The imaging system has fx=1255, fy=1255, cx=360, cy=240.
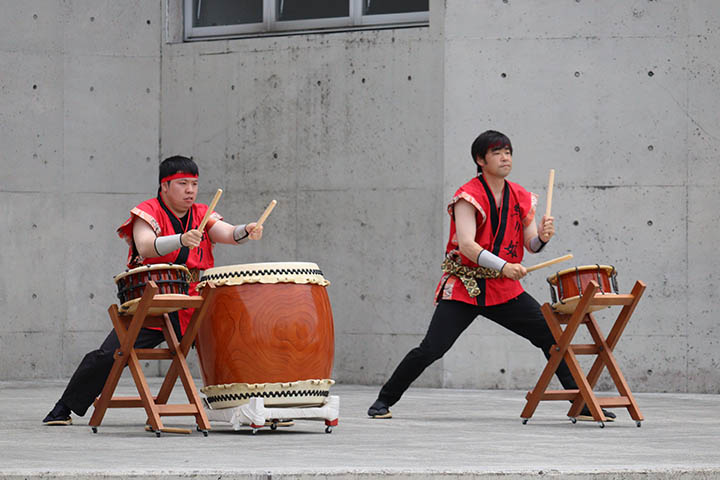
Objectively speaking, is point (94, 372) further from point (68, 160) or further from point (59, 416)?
point (68, 160)

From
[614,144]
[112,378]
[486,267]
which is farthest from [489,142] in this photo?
[614,144]

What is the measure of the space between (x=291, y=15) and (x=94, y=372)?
4.59 meters

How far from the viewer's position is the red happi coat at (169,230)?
6.08 metres

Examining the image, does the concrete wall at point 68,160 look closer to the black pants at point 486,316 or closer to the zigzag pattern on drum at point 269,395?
the black pants at point 486,316

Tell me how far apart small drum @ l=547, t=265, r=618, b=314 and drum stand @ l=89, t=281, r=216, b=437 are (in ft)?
5.93

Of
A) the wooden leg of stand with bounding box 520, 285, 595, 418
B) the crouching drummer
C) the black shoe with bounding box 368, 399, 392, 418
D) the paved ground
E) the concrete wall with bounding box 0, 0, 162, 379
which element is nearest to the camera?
the paved ground

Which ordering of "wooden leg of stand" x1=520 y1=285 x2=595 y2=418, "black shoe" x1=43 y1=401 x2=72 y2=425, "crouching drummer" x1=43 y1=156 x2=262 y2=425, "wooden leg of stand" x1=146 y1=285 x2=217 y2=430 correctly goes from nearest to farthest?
"wooden leg of stand" x1=146 y1=285 x2=217 y2=430, "crouching drummer" x1=43 y1=156 x2=262 y2=425, "black shoe" x1=43 y1=401 x2=72 y2=425, "wooden leg of stand" x1=520 y1=285 x2=595 y2=418

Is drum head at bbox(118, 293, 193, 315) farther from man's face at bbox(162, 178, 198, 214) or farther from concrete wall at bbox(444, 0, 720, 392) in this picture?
concrete wall at bbox(444, 0, 720, 392)

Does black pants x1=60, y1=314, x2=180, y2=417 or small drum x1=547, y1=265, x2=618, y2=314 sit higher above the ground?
small drum x1=547, y1=265, x2=618, y2=314

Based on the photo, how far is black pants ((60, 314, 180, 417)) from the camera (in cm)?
615

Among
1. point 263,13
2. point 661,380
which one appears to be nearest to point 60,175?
point 263,13

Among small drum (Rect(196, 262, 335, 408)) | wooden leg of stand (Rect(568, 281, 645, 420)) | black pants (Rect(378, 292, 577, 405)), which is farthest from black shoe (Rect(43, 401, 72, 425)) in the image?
wooden leg of stand (Rect(568, 281, 645, 420))

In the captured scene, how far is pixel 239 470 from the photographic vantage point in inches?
163

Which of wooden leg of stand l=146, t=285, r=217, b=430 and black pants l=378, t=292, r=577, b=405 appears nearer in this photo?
wooden leg of stand l=146, t=285, r=217, b=430
